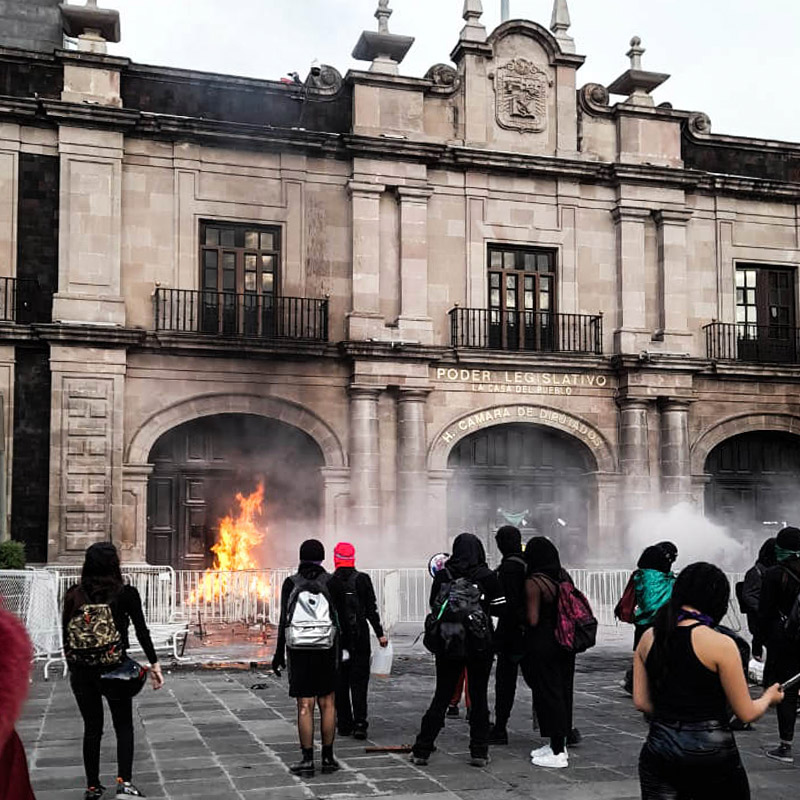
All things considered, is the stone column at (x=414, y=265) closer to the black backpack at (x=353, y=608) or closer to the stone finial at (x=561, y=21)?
the stone finial at (x=561, y=21)

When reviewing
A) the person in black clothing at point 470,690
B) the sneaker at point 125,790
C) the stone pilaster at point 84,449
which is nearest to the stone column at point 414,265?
the stone pilaster at point 84,449

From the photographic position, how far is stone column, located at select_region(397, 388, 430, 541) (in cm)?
2095

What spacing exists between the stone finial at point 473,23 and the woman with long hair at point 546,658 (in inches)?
641

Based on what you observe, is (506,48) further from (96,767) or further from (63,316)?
(96,767)

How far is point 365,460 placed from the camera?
2083 centimetres

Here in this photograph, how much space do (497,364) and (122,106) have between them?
8.56m

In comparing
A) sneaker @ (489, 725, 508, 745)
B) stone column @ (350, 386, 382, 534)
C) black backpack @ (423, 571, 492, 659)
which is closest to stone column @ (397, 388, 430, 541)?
stone column @ (350, 386, 382, 534)

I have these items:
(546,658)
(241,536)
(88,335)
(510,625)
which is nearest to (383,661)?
(510,625)

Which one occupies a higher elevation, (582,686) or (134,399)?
(134,399)

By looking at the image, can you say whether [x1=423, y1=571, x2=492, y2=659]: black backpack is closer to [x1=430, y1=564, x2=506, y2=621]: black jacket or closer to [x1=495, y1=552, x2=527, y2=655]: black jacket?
[x1=430, y1=564, x2=506, y2=621]: black jacket

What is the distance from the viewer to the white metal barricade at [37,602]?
42.0 feet

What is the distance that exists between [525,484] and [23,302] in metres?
10.3

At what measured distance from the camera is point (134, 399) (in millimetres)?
19984

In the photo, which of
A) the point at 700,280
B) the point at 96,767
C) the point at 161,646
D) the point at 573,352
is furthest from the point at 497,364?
the point at 96,767
